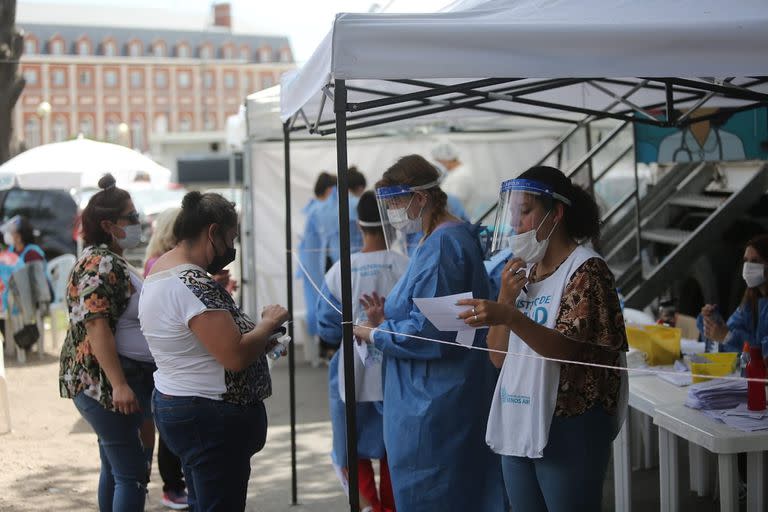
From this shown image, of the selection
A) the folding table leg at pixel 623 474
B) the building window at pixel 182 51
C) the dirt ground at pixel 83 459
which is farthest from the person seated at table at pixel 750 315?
the building window at pixel 182 51

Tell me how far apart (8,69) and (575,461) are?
12464 mm

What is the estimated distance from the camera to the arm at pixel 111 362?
421 cm

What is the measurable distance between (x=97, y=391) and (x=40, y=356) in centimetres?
747

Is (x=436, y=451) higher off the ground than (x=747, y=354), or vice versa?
(x=747, y=354)

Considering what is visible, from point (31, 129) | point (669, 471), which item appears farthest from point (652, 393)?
point (31, 129)

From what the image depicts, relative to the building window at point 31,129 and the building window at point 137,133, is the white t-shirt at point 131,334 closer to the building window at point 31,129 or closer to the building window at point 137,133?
the building window at point 31,129

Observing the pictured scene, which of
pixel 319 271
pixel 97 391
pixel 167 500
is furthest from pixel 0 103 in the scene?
pixel 97 391

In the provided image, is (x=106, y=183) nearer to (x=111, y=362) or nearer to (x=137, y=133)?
(x=111, y=362)

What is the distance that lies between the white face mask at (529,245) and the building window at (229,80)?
3289 inches

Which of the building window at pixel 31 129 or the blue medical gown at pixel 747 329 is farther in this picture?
the building window at pixel 31 129

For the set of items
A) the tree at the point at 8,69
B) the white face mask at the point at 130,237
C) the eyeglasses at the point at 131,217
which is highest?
the tree at the point at 8,69

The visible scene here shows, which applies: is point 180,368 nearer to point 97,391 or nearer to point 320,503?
point 97,391

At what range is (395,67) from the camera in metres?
3.15

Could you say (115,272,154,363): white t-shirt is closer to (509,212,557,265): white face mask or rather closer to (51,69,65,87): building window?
(509,212,557,265): white face mask
